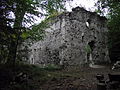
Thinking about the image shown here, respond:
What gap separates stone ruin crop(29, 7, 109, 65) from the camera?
16.4 m

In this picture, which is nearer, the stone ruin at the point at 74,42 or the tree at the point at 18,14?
the tree at the point at 18,14

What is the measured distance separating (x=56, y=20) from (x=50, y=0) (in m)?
6.14

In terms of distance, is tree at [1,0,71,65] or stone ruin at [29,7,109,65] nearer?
tree at [1,0,71,65]

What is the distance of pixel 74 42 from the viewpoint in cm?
1688

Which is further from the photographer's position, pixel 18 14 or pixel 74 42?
pixel 74 42

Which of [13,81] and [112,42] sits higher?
[112,42]

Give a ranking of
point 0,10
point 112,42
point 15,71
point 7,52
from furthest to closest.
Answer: point 112,42 < point 15,71 < point 7,52 < point 0,10

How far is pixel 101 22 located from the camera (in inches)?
827

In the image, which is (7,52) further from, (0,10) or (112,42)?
(112,42)

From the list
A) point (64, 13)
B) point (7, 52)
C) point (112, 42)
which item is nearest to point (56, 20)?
point (64, 13)

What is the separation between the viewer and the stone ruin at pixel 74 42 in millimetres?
16442

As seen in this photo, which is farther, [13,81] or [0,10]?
[13,81]

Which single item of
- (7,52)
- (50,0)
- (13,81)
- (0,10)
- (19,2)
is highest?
(50,0)

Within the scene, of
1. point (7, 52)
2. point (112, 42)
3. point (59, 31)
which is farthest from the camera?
point (112, 42)
